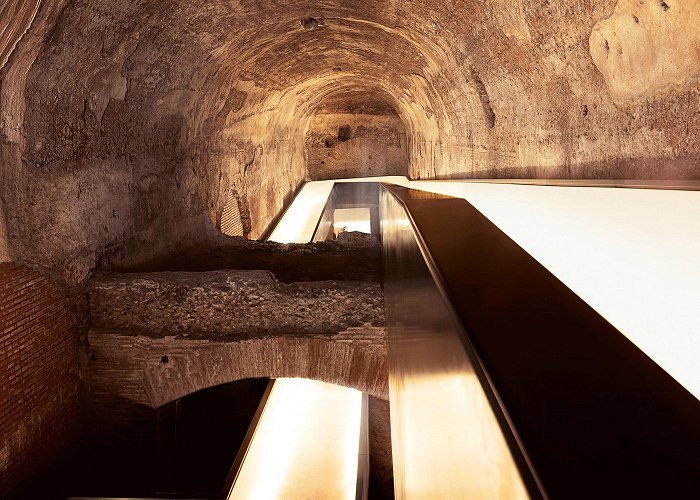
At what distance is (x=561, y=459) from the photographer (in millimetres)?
474

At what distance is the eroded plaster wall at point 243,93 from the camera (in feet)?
9.86

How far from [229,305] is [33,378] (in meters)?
1.52

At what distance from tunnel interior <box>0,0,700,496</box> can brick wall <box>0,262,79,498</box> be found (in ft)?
0.07

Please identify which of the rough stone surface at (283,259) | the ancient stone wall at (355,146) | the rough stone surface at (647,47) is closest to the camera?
the rough stone surface at (647,47)

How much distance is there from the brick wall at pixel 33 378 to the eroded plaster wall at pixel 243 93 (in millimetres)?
274

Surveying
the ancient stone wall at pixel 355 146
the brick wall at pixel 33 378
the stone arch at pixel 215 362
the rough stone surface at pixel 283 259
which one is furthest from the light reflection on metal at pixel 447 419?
the ancient stone wall at pixel 355 146

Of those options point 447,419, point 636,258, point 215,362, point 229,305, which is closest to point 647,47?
point 636,258

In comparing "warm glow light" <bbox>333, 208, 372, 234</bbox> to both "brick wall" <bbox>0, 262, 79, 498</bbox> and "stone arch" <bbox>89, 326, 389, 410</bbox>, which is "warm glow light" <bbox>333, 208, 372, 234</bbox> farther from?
"brick wall" <bbox>0, 262, 79, 498</bbox>

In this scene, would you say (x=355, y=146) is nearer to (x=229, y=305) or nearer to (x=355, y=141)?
(x=355, y=141)

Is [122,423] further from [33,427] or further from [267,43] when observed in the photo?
[267,43]

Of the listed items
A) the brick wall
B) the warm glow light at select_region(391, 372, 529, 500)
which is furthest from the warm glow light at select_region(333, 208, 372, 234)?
the warm glow light at select_region(391, 372, 529, 500)

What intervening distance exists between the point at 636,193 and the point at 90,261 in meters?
4.32

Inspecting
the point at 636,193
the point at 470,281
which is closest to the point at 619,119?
the point at 636,193

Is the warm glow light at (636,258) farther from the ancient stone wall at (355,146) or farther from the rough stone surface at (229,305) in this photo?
the ancient stone wall at (355,146)
